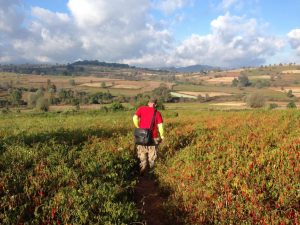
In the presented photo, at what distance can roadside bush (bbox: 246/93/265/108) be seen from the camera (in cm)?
7838

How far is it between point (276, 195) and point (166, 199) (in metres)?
2.69

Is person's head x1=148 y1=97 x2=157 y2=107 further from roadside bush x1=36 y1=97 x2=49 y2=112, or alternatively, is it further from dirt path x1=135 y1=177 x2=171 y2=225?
roadside bush x1=36 y1=97 x2=49 y2=112

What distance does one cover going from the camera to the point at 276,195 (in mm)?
7215

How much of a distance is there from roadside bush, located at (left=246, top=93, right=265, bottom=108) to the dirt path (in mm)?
73476

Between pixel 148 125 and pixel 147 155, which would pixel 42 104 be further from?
pixel 148 125

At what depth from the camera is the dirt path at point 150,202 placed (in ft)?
22.8

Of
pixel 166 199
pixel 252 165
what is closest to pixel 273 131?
pixel 252 165

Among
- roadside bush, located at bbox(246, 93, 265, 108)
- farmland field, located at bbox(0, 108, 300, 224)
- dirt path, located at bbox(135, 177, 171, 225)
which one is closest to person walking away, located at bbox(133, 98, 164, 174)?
farmland field, located at bbox(0, 108, 300, 224)

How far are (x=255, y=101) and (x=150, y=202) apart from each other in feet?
250

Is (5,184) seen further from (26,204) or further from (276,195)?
(276,195)

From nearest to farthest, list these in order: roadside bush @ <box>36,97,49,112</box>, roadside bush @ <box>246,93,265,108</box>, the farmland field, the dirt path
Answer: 1. the farmland field
2. the dirt path
3. roadside bush @ <box>36,97,49,112</box>
4. roadside bush @ <box>246,93,265,108</box>

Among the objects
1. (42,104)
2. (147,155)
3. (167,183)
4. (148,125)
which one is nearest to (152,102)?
(148,125)

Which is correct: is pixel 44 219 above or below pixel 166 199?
above

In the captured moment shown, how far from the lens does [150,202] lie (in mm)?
8039
